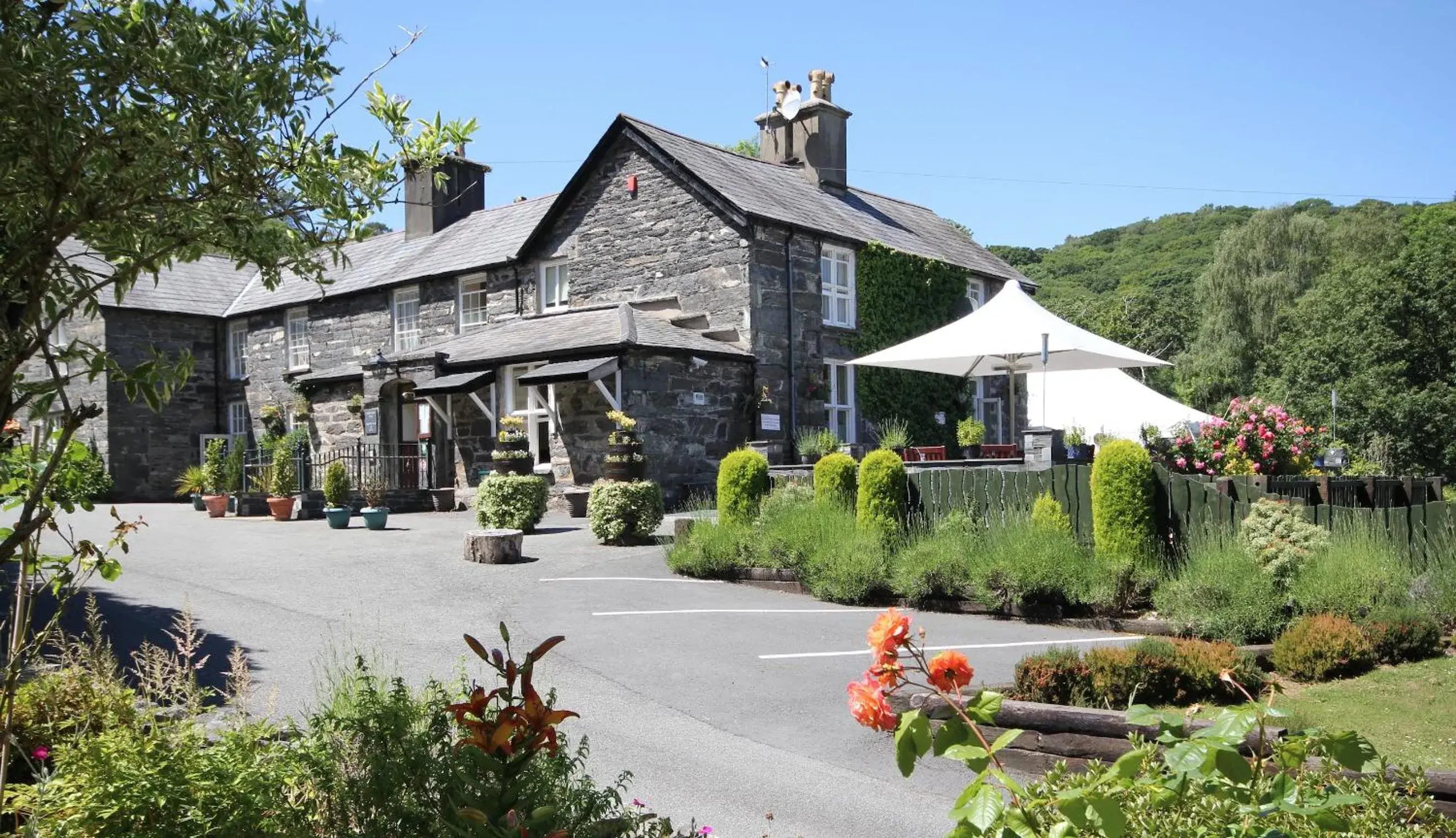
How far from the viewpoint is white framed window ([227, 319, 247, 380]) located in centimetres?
3073

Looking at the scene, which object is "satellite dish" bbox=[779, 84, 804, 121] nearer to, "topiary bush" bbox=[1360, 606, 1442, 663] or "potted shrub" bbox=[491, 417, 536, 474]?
"potted shrub" bbox=[491, 417, 536, 474]

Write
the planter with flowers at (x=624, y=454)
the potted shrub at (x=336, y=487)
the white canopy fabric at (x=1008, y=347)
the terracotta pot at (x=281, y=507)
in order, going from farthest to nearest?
1. the terracotta pot at (x=281, y=507)
2. the potted shrub at (x=336, y=487)
3. the planter with flowers at (x=624, y=454)
4. the white canopy fabric at (x=1008, y=347)

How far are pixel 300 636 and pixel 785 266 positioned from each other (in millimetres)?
14183

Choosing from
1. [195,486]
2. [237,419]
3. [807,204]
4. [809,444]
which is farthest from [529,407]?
[237,419]

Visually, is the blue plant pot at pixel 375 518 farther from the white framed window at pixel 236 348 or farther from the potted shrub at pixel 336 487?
the white framed window at pixel 236 348

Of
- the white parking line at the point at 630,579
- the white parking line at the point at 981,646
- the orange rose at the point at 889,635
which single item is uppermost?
the orange rose at the point at 889,635

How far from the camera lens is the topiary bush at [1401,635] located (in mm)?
7820

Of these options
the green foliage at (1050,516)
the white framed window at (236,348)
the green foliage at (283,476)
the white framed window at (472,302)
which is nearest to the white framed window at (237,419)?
the white framed window at (236,348)

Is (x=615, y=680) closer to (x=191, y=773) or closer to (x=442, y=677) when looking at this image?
(x=442, y=677)

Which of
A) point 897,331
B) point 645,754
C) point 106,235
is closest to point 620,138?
point 897,331

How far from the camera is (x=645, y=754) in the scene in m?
6.13

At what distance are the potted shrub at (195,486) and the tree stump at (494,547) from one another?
12.8 meters

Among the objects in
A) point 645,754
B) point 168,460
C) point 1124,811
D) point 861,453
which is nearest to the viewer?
point 1124,811

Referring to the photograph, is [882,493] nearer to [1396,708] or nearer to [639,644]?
[639,644]
